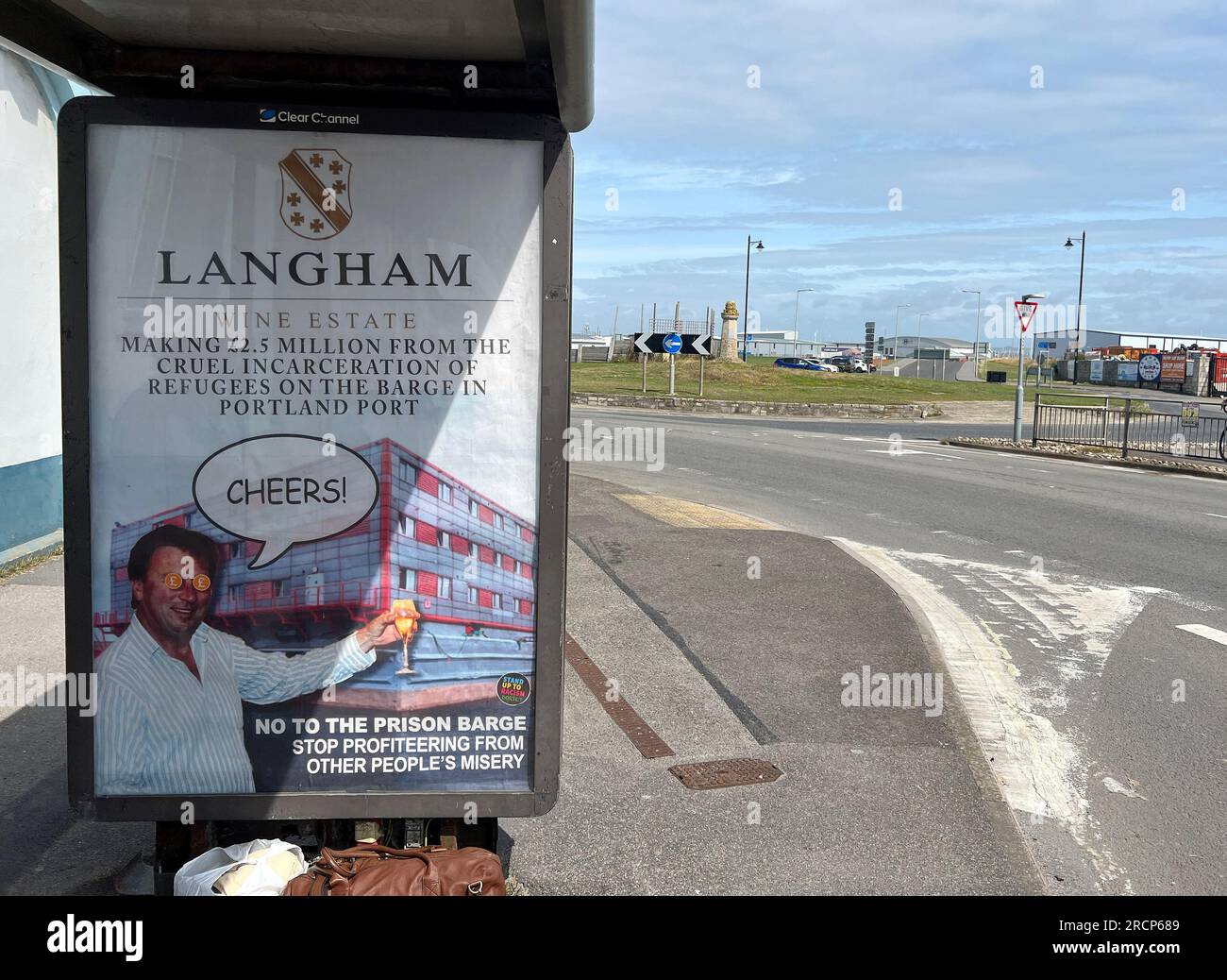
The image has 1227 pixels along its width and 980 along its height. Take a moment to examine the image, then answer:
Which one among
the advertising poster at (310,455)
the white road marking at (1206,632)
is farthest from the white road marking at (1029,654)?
the advertising poster at (310,455)

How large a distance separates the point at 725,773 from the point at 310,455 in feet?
9.03

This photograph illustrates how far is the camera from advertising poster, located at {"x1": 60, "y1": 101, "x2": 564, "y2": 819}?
363cm

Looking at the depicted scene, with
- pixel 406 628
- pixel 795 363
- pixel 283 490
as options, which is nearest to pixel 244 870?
pixel 406 628

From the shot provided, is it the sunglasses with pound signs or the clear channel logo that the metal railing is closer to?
the clear channel logo

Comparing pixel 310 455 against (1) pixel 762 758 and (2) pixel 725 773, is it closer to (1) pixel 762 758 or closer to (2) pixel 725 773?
(2) pixel 725 773

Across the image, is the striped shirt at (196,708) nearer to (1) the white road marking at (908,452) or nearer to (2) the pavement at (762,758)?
(2) the pavement at (762,758)

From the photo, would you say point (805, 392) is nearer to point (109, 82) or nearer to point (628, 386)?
point (628, 386)

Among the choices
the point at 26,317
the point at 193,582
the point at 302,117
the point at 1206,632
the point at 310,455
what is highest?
the point at 302,117

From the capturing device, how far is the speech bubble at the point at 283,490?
373 centimetres

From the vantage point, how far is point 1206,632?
28.2 feet

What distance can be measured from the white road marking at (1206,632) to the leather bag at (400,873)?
22.1 ft

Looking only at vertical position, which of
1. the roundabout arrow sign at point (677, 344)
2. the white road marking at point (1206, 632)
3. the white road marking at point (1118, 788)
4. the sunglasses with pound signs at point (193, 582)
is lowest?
the white road marking at point (1118, 788)

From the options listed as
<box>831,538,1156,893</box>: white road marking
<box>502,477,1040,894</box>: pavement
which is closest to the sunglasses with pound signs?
<box>502,477,1040,894</box>: pavement
